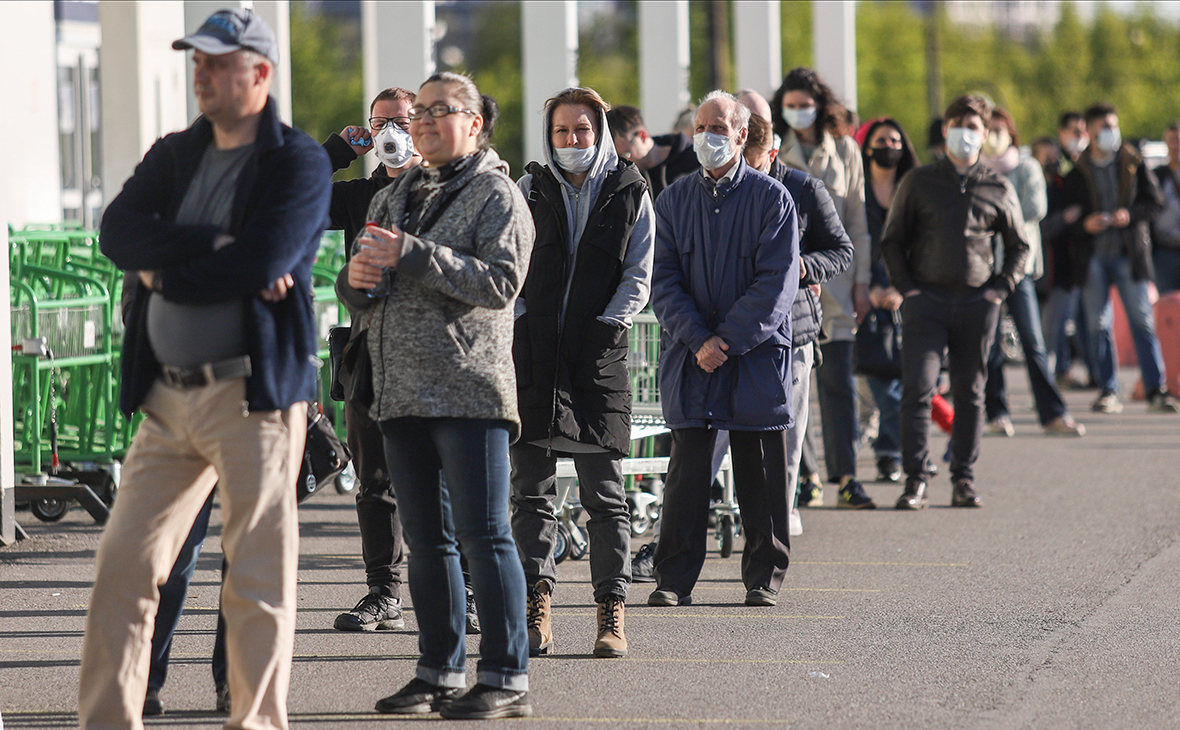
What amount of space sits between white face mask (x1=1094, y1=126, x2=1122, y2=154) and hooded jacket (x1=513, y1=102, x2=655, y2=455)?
9018mm

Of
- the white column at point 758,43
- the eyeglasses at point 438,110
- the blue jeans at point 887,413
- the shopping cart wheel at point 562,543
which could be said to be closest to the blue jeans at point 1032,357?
the blue jeans at point 887,413

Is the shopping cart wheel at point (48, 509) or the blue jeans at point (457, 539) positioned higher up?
the blue jeans at point (457, 539)

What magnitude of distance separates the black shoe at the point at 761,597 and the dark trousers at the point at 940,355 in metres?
2.84

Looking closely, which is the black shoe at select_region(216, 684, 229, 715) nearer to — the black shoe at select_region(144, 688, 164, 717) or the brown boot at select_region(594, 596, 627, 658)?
the black shoe at select_region(144, 688, 164, 717)

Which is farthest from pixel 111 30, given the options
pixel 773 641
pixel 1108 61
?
pixel 1108 61

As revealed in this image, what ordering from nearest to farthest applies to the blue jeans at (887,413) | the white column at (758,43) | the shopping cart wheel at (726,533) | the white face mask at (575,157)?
the white face mask at (575,157), the shopping cart wheel at (726,533), the blue jeans at (887,413), the white column at (758,43)

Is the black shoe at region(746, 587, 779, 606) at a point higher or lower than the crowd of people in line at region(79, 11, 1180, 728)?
lower

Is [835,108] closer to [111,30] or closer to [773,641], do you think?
[773,641]

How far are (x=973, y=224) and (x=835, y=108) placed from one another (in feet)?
3.32

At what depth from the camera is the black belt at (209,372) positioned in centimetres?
438

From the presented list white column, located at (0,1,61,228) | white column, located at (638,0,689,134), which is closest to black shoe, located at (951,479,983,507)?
white column, located at (638,0,689,134)

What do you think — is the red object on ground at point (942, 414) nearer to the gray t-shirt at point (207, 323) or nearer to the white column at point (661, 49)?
the white column at point (661, 49)

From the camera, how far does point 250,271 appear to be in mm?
4344

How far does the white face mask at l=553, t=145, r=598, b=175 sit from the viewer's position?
20.0 feet
